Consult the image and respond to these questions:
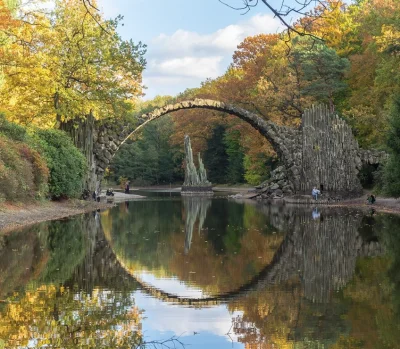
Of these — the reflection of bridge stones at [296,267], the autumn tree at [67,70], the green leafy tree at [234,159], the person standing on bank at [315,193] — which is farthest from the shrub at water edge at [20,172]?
the green leafy tree at [234,159]

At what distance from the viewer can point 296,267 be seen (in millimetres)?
10547

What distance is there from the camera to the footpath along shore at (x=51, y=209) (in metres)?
19.0

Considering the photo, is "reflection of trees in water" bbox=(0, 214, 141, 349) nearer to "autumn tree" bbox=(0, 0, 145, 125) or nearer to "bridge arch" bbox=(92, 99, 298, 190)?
"autumn tree" bbox=(0, 0, 145, 125)

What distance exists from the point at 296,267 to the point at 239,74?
55.5 m

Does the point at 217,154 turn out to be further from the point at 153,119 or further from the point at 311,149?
the point at 311,149

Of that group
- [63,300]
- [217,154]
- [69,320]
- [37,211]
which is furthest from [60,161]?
[217,154]

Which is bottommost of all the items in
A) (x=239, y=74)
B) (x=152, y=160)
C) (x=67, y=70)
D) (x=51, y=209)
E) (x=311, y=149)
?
(x=51, y=209)

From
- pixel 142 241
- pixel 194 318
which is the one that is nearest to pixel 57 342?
pixel 194 318

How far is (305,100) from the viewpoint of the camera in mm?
41875

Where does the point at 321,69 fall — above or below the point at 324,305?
above

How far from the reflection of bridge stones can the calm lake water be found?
0.02 metres

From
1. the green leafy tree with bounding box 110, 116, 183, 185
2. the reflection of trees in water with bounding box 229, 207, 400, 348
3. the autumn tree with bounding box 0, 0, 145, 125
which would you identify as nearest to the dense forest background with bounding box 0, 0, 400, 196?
the autumn tree with bounding box 0, 0, 145, 125

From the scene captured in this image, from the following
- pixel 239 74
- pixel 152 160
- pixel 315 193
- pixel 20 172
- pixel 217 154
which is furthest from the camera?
pixel 152 160

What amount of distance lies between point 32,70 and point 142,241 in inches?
448
